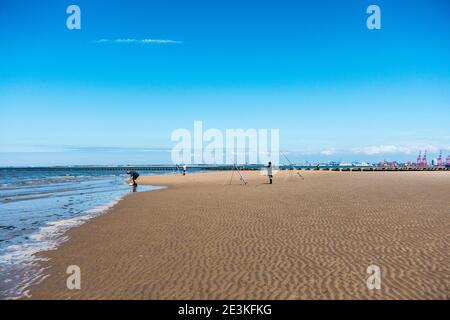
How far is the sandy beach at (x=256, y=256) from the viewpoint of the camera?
6.72 meters

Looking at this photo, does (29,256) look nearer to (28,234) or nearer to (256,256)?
(28,234)

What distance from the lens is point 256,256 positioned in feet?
29.9

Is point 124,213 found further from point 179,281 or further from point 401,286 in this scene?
point 401,286

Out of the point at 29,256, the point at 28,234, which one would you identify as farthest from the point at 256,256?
the point at 28,234

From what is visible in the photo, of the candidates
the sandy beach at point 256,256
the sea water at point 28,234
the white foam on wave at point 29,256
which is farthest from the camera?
the sea water at point 28,234

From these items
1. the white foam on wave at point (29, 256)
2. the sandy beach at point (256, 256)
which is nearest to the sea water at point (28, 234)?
the white foam on wave at point (29, 256)

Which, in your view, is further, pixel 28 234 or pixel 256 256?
pixel 28 234

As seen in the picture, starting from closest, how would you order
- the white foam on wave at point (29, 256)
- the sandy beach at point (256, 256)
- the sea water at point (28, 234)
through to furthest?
the sandy beach at point (256, 256)
the white foam on wave at point (29, 256)
the sea water at point (28, 234)

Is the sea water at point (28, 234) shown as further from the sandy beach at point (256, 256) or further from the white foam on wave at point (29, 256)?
the sandy beach at point (256, 256)

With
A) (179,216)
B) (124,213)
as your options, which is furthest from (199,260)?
(124,213)

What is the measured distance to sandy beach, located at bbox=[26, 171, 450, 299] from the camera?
672 cm

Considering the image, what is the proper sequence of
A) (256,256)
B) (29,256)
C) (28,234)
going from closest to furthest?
(256,256) → (29,256) → (28,234)

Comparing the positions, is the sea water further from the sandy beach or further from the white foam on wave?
the sandy beach
